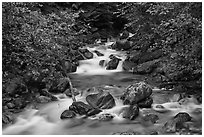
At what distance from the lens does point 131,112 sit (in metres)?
5.93

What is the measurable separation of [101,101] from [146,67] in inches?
112

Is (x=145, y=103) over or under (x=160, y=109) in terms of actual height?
over

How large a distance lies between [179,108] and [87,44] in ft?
21.7

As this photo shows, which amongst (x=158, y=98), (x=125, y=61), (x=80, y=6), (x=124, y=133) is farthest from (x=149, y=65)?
(x=80, y=6)

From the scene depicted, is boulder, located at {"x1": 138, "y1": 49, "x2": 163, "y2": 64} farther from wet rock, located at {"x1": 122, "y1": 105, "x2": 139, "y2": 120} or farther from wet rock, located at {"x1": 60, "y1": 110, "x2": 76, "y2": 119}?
wet rock, located at {"x1": 60, "y1": 110, "x2": 76, "y2": 119}

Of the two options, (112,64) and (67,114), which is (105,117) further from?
(112,64)

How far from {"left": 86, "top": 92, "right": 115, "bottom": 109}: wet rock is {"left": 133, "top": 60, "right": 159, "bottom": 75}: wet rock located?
2.56 m

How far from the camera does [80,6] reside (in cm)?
1389

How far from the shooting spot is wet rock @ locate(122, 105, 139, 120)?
19.2 ft

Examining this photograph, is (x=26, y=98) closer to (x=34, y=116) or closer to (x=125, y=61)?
(x=34, y=116)

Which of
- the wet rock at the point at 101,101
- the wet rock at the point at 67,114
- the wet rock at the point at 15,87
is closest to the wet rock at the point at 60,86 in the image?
the wet rock at the point at 15,87

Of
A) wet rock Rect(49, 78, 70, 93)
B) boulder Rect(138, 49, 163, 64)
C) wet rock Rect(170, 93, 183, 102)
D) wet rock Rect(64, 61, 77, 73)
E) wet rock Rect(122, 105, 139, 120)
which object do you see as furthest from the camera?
boulder Rect(138, 49, 163, 64)

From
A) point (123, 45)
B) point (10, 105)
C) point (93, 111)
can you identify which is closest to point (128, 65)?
point (123, 45)

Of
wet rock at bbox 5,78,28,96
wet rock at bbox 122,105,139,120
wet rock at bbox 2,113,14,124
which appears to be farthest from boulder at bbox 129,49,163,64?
wet rock at bbox 2,113,14,124
